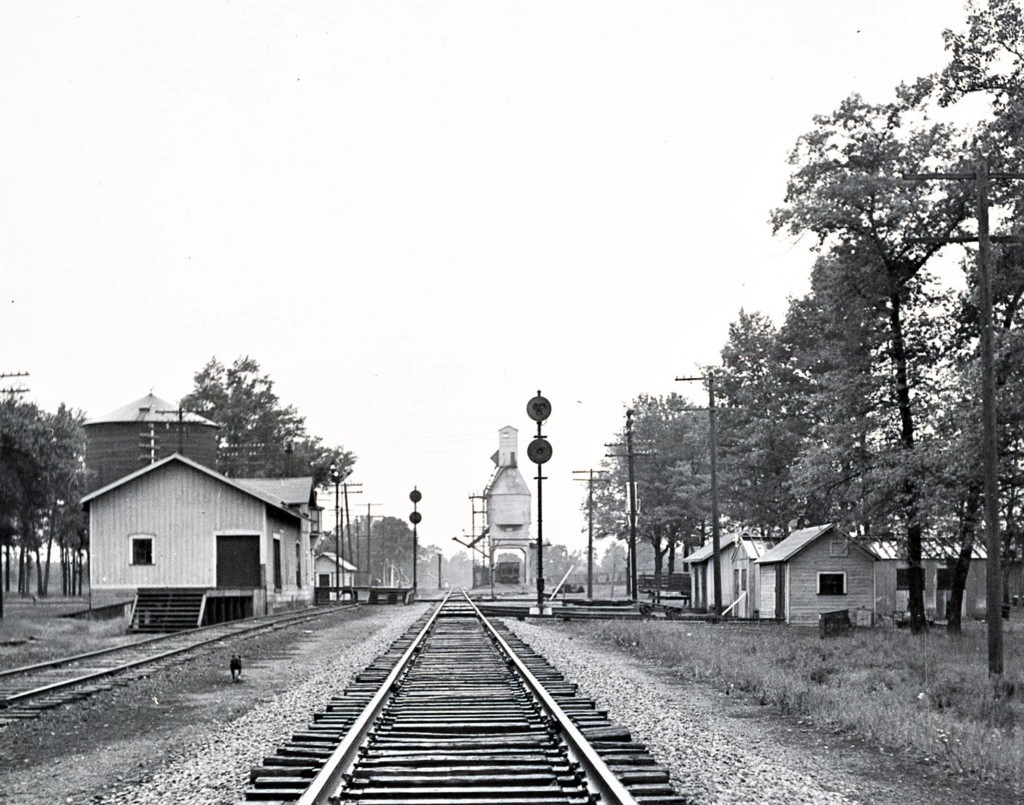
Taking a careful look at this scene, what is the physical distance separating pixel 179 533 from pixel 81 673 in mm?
25072

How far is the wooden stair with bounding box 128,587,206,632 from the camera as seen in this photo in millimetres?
34250

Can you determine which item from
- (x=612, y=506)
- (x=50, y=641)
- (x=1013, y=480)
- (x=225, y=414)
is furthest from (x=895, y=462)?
(x=225, y=414)

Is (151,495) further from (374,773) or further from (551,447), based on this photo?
(374,773)

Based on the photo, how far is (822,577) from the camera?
45656mm

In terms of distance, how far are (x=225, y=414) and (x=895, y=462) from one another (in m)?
68.7

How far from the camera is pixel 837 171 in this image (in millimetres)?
31016

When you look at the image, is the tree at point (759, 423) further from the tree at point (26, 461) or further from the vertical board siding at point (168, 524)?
the tree at point (26, 461)

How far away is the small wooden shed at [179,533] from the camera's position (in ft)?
139

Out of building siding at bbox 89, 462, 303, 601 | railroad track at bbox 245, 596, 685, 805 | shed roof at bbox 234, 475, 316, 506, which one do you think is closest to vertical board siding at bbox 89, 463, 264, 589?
building siding at bbox 89, 462, 303, 601

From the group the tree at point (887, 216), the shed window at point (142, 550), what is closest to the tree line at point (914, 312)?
the tree at point (887, 216)

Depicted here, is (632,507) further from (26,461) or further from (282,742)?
(282,742)

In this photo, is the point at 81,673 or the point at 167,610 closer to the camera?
the point at 81,673

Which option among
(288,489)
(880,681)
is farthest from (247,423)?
(880,681)

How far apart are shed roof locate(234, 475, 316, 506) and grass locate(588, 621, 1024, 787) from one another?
27.1m
